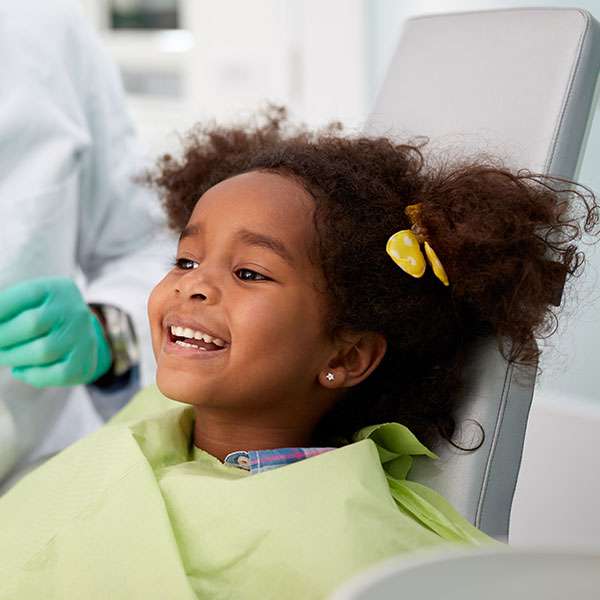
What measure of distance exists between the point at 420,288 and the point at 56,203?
62 centimetres

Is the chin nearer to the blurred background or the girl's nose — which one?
the girl's nose

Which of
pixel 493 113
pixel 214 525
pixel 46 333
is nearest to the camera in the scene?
pixel 214 525

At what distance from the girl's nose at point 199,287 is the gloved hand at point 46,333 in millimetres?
352

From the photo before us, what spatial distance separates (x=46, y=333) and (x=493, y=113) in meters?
0.63

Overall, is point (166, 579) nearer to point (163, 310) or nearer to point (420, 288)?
Answer: point (163, 310)

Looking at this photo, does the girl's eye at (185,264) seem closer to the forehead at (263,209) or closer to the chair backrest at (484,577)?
the forehead at (263,209)

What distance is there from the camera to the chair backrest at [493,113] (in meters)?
1.09

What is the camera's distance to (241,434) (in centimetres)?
110

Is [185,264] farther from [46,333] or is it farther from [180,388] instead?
[46,333]

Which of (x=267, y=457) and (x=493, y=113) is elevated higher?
(x=493, y=113)

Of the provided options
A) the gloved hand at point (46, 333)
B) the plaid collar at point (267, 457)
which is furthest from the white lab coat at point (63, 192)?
the plaid collar at point (267, 457)

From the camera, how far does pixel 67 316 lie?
1.38 metres

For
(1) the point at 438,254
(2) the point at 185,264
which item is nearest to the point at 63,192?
(2) the point at 185,264

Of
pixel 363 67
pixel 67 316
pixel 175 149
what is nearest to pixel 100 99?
pixel 175 149
